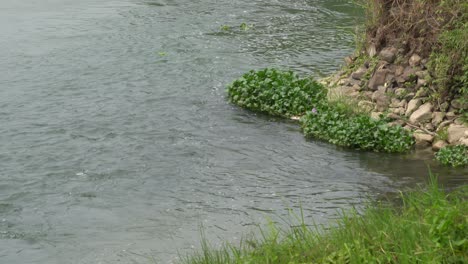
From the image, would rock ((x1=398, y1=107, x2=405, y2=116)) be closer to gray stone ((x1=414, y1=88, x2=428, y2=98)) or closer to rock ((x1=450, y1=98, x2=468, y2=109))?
gray stone ((x1=414, y1=88, x2=428, y2=98))

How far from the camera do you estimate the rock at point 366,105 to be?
13.0m

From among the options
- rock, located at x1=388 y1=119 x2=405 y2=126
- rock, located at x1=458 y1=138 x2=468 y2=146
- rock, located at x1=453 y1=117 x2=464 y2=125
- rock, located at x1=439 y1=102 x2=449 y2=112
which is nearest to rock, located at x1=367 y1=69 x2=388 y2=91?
rock, located at x1=388 y1=119 x2=405 y2=126

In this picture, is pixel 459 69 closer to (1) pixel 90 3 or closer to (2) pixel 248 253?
(2) pixel 248 253

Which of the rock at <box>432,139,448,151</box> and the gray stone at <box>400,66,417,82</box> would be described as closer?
the rock at <box>432,139,448,151</box>

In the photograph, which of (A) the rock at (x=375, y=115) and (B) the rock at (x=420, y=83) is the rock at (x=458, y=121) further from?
(A) the rock at (x=375, y=115)

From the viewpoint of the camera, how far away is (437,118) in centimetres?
1203

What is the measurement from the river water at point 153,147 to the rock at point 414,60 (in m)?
2.00

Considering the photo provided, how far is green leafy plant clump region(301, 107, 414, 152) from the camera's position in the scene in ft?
38.7

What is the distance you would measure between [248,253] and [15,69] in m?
10.6

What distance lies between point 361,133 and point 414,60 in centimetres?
184

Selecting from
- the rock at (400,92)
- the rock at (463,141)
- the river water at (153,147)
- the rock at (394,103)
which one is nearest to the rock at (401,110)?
the rock at (394,103)

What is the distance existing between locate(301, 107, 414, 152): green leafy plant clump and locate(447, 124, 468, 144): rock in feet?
1.88

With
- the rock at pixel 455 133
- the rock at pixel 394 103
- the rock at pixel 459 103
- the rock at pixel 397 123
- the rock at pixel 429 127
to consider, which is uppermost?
the rock at pixel 459 103

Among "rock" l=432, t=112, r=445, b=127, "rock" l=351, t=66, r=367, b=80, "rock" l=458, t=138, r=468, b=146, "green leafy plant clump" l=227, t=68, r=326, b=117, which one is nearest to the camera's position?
"rock" l=458, t=138, r=468, b=146
